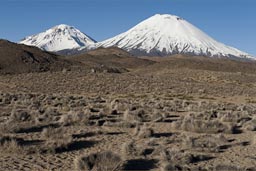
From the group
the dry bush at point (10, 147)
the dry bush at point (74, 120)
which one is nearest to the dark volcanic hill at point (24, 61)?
the dry bush at point (74, 120)

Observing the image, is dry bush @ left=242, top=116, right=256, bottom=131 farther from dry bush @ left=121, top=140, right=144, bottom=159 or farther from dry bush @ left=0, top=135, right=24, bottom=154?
dry bush @ left=0, top=135, right=24, bottom=154

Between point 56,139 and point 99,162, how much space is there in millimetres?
3512

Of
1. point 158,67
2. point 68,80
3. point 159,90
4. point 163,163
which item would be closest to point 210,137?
point 163,163

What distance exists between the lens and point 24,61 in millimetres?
62125

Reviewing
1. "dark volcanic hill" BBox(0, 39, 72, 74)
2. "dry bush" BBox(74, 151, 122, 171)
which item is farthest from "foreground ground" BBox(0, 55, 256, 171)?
"dark volcanic hill" BBox(0, 39, 72, 74)

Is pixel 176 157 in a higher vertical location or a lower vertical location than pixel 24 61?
lower

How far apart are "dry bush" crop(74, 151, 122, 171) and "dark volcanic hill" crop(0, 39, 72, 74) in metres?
45.4

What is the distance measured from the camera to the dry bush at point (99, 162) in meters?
12.1

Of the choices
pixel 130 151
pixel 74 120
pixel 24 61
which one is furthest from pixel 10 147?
pixel 24 61

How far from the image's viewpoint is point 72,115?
68.9ft

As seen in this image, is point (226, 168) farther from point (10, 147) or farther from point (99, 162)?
point (10, 147)

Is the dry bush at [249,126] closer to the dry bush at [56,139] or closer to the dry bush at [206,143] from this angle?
the dry bush at [206,143]

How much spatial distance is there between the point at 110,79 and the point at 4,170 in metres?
41.5

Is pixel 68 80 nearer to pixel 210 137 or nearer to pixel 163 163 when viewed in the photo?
pixel 210 137
